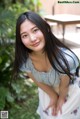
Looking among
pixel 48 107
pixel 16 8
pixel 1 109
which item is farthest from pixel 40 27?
pixel 16 8

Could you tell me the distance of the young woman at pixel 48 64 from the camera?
1.32 meters

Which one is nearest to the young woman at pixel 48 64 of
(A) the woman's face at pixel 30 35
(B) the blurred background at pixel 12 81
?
(A) the woman's face at pixel 30 35

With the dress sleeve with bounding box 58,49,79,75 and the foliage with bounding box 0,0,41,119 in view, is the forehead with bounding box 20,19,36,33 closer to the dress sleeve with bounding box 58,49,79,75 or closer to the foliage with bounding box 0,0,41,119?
the dress sleeve with bounding box 58,49,79,75

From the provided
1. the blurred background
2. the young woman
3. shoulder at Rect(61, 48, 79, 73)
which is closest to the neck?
the young woman

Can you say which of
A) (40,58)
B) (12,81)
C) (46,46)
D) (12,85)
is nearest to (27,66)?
(40,58)

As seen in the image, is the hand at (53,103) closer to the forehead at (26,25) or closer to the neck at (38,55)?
the neck at (38,55)

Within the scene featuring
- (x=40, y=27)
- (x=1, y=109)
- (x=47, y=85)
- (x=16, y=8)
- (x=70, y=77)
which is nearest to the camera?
(x=40, y=27)

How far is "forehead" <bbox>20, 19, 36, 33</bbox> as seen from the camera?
1300 mm

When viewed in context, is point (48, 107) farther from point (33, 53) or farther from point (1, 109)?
point (1, 109)

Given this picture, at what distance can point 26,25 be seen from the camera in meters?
1.30

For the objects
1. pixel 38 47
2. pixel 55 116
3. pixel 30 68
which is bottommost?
pixel 55 116

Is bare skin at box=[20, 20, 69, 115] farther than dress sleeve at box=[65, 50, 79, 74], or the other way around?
dress sleeve at box=[65, 50, 79, 74]

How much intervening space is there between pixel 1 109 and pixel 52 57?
105cm

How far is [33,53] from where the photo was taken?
59.0 inches
